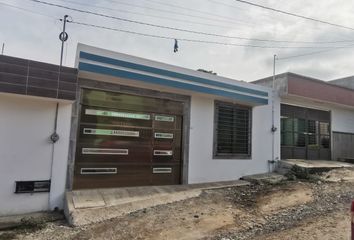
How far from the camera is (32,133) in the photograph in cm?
704

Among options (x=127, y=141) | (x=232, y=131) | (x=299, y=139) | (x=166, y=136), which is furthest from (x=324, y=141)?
(x=127, y=141)

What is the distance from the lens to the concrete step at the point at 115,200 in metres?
6.11

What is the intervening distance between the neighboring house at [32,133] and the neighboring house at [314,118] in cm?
920

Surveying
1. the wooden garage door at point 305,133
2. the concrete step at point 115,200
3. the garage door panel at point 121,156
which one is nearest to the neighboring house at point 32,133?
the garage door panel at point 121,156

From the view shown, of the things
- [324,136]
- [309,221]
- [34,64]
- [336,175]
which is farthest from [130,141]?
[324,136]

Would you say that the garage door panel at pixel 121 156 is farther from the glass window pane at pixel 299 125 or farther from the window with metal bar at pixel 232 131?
the glass window pane at pixel 299 125

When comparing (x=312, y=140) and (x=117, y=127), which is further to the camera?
(x=312, y=140)

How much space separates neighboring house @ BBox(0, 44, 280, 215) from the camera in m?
6.75

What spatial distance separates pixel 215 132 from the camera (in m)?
10.1

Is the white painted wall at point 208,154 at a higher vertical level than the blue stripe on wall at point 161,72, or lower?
lower

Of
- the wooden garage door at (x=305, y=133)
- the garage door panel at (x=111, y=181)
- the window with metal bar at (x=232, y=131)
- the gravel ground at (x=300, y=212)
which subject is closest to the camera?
the gravel ground at (x=300, y=212)

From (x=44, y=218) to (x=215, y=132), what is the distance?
6.15m

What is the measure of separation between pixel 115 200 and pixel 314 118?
11060 millimetres

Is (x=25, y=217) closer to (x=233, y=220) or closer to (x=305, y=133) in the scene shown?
(x=233, y=220)
